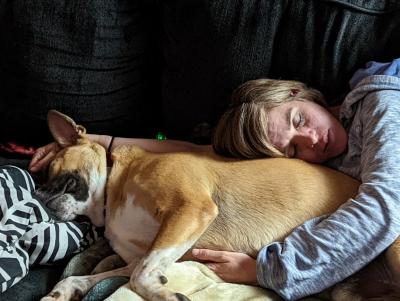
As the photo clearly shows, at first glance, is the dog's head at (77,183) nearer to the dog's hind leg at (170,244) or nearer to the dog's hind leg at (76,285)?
the dog's hind leg at (76,285)

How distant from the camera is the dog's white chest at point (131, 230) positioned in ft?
5.67

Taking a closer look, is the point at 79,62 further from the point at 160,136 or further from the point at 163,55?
the point at 160,136

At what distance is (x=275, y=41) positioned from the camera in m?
1.85

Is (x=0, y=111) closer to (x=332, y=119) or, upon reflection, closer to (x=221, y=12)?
(x=221, y=12)

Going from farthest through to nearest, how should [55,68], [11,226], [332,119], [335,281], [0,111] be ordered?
[0,111] < [55,68] < [332,119] < [11,226] < [335,281]

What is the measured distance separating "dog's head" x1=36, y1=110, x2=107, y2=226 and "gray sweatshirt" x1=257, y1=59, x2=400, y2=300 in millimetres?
631

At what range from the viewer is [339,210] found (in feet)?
4.99

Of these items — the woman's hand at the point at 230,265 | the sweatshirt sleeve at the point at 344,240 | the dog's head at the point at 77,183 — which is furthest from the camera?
the dog's head at the point at 77,183

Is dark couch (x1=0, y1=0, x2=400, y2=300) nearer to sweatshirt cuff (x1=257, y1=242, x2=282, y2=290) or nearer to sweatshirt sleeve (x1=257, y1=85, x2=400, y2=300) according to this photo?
sweatshirt sleeve (x1=257, y1=85, x2=400, y2=300)

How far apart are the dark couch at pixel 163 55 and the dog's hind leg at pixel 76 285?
8 cm

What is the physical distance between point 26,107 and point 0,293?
82 cm

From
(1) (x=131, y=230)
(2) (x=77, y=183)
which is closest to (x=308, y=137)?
(1) (x=131, y=230)

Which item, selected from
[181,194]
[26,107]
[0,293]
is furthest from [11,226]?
[26,107]

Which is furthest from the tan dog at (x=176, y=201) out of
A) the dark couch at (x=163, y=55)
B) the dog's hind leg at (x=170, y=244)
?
the dark couch at (x=163, y=55)
